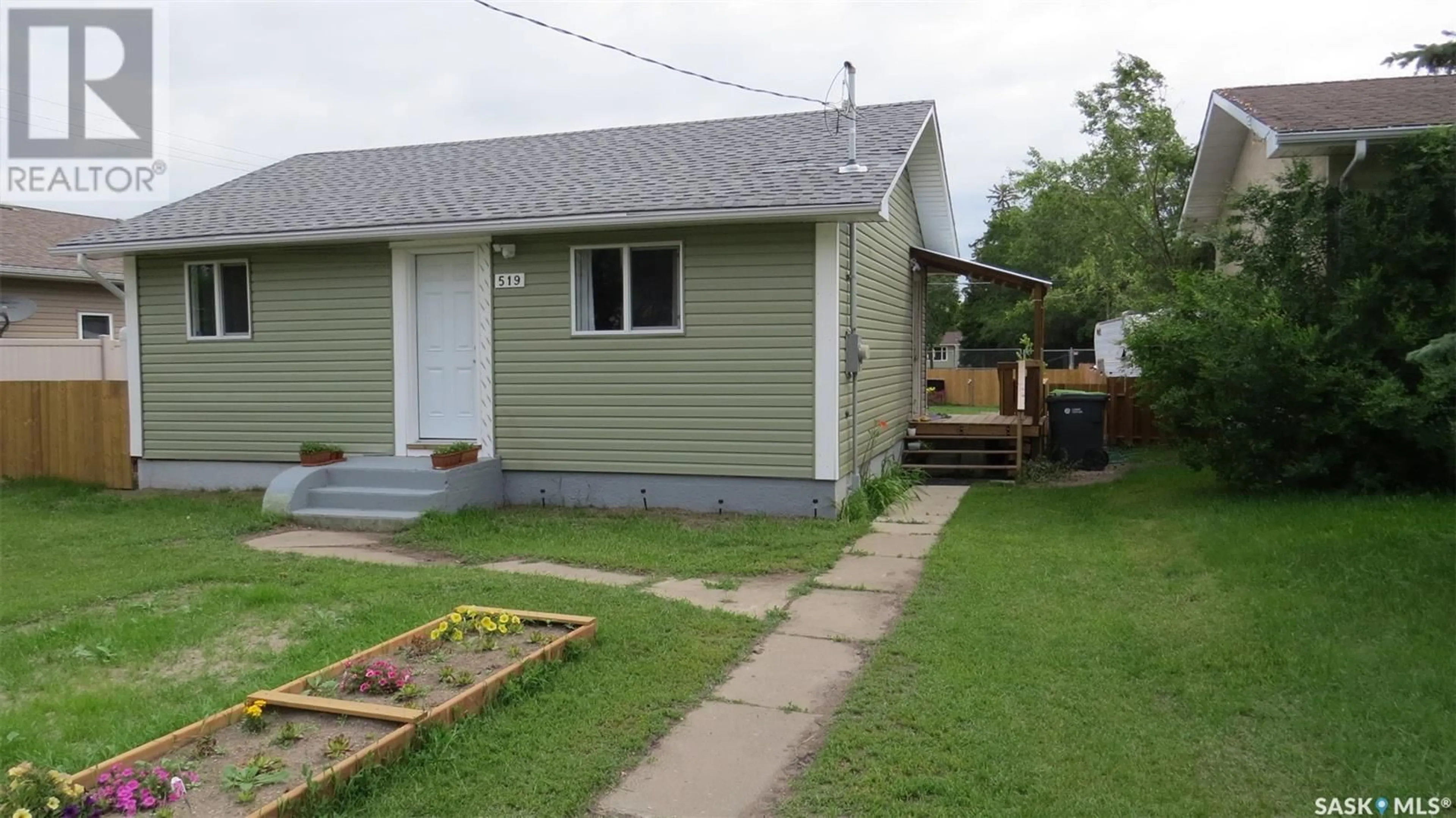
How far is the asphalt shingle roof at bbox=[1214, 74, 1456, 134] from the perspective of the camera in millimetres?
8828

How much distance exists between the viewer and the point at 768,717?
14.2 feet

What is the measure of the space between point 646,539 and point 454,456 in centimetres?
242

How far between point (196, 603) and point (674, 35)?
23.8 ft

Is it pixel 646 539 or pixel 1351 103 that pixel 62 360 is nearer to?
pixel 646 539

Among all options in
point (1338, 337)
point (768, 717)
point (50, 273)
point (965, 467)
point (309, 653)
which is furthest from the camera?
point (50, 273)

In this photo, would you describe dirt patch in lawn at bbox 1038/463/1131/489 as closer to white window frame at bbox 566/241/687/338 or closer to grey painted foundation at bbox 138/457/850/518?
grey painted foundation at bbox 138/457/850/518

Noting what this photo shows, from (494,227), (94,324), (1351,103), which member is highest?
(1351,103)

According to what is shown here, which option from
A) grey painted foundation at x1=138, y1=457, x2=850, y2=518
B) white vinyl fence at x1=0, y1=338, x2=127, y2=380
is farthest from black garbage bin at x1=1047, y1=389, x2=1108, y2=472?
white vinyl fence at x1=0, y1=338, x2=127, y2=380

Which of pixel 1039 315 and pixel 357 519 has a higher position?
pixel 1039 315

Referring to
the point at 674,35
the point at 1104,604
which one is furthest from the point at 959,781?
the point at 674,35

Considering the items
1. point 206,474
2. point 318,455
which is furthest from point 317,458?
point 206,474

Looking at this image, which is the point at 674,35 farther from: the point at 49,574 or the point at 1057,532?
the point at 49,574

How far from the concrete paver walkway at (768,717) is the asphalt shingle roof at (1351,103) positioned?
6.00 metres

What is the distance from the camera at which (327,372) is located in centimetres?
1077
